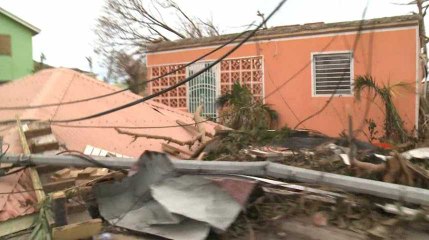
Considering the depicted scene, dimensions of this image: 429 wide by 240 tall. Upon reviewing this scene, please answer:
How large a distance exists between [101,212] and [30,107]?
3.02 m

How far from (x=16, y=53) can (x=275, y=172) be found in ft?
69.7

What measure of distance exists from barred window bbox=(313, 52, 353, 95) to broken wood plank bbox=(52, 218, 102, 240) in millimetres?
7060

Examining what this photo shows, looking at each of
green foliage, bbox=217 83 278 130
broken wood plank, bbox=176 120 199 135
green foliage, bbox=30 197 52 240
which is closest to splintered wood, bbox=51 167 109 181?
green foliage, bbox=30 197 52 240

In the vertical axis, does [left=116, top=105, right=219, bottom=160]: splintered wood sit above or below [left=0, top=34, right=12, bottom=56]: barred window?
below

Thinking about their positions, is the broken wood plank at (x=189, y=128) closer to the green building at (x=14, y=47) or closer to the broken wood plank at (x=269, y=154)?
the broken wood plank at (x=269, y=154)

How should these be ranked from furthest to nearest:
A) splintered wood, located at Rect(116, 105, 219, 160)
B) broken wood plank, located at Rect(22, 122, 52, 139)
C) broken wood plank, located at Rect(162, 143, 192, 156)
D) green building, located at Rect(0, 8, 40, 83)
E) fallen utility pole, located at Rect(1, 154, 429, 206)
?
green building, located at Rect(0, 8, 40, 83) → broken wood plank, located at Rect(162, 143, 192, 156) → splintered wood, located at Rect(116, 105, 219, 160) → broken wood plank, located at Rect(22, 122, 52, 139) → fallen utility pole, located at Rect(1, 154, 429, 206)

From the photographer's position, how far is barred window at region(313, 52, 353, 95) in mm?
9461

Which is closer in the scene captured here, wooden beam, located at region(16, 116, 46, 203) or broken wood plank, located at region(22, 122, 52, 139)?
wooden beam, located at region(16, 116, 46, 203)

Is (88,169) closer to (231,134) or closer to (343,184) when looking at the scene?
(231,134)

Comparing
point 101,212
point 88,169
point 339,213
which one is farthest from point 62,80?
point 339,213

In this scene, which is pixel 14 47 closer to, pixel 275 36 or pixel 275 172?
pixel 275 36

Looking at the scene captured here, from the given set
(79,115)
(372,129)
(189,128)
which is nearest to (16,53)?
(189,128)

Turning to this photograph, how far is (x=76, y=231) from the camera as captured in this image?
133 inches

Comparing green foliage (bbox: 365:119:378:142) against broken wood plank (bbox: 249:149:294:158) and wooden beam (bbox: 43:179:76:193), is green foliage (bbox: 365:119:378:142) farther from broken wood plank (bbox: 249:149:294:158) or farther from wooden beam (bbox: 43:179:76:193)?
wooden beam (bbox: 43:179:76:193)
